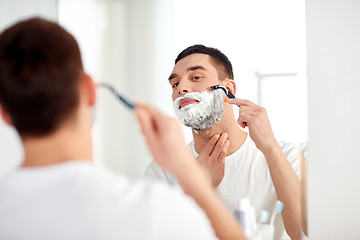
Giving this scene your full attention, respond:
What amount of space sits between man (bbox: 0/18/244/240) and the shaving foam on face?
0.52 meters

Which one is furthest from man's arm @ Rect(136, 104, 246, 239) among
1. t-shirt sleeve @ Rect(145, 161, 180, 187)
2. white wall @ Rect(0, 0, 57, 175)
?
white wall @ Rect(0, 0, 57, 175)

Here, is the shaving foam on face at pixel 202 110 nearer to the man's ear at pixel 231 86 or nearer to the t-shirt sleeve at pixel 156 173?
the man's ear at pixel 231 86

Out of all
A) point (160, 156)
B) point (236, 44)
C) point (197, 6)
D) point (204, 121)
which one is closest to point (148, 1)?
point (197, 6)

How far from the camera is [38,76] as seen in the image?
564mm

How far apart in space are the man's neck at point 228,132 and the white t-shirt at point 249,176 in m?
0.01

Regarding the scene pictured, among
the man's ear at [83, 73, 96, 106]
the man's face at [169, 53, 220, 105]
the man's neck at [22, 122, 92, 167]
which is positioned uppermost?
the man's face at [169, 53, 220, 105]

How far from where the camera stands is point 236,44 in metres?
1.14

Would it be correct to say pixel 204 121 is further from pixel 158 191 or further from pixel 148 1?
pixel 158 191

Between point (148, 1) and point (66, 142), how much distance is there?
68 centimetres

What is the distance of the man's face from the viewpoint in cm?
114

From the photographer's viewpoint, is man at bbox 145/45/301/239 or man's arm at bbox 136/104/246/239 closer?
man's arm at bbox 136/104/246/239

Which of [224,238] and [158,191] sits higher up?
[158,191]

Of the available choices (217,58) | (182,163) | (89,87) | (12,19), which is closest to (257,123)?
(217,58)

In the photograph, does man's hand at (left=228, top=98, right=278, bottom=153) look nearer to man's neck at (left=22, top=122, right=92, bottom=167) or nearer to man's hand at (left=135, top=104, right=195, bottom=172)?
man's hand at (left=135, top=104, right=195, bottom=172)
